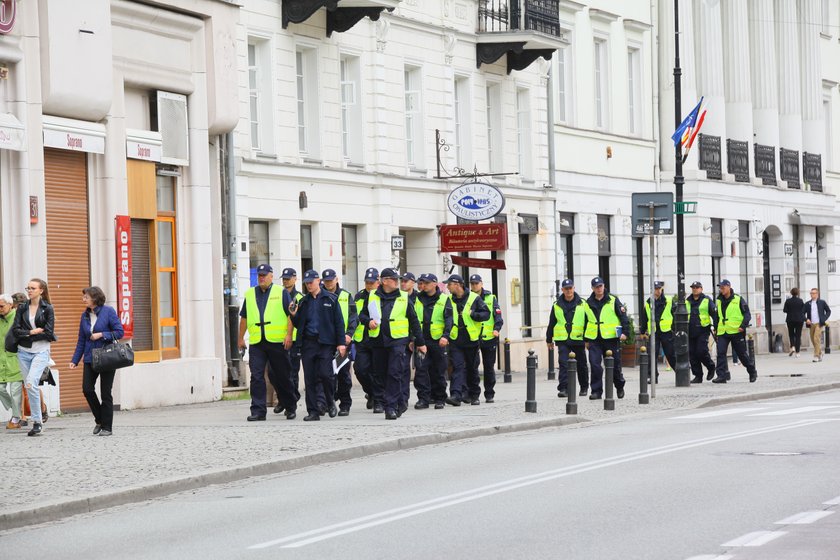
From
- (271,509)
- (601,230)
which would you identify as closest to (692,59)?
(601,230)

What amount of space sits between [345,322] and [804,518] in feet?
36.1

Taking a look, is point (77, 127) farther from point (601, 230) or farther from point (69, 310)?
point (601, 230)

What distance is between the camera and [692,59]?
151 feet

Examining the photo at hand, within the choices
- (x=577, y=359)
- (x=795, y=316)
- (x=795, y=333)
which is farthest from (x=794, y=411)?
(x=795, y=333)

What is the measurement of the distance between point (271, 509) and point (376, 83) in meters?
20.7

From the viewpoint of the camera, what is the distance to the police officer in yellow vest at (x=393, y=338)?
854 inches

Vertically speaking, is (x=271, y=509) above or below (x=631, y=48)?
below

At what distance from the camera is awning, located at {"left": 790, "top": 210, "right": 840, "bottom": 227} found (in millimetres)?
52125

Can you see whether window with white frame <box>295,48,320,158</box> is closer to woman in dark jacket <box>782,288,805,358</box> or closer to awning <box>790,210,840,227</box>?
woman in dark jacket <box>782,288,805,358</box>

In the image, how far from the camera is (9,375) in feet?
65.7

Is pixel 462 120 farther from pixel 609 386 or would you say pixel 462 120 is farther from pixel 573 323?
pixel 609 386

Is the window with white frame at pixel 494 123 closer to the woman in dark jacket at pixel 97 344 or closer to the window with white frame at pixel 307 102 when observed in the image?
the window with white frame at pixel 307 102

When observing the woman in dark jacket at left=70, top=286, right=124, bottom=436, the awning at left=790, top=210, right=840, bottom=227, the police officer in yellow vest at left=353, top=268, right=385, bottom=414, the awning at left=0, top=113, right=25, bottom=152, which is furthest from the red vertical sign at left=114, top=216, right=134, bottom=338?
the awning at left=790, top=210, right=840, bottom=227

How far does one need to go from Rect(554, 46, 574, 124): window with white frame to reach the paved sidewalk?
13.5m
